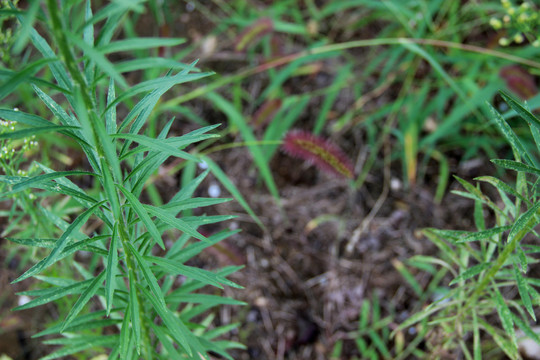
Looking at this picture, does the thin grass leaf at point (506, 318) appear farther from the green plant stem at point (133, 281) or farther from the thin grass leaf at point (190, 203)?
the green plant stem at point (133, 281)

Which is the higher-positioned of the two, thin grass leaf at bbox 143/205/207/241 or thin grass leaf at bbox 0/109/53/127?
thin grass leaf at bbox 0/109/53/127

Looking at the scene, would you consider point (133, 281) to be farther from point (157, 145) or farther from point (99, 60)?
point (99, 60)

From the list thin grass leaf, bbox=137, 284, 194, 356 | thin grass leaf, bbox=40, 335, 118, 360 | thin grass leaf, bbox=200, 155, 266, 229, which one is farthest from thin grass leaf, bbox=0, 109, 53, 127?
thin grass leaf, bbox=200, 155, 266, 229

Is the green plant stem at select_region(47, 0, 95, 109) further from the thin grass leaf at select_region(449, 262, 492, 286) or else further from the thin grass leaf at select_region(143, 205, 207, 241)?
the thin grass leaf at select_region(449, 262, 492, 286)

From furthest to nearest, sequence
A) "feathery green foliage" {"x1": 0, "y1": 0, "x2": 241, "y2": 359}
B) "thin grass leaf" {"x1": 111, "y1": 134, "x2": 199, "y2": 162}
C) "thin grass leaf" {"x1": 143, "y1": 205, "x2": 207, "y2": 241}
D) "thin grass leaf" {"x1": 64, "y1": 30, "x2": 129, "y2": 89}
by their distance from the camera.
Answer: "thin grass leaf" {"x1": 143, "y1": 205, "x2": 207, "y2": 241}, "thin grass leaf" {"x1": 111, "y1": 134, "x2": 199, "y2": 162}, "feathery green foliage" {"x1": 0, "y1": 0, "x2": 241, "y2": 359}, "thin grass leaf" {"x1": 64, "y1": 30, "x2": 129, "y2": 89}

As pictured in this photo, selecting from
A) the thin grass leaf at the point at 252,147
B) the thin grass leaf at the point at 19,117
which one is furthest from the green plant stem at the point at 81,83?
the thin grass leaf at the point at 252,147

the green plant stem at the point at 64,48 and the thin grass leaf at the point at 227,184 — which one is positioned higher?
the green plant stem at the point at 64,48

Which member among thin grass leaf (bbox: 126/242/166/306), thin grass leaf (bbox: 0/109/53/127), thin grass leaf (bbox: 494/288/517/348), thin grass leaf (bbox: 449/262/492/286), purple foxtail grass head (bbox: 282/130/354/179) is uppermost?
thin grass leaf (bbox: 0/109/53/127)

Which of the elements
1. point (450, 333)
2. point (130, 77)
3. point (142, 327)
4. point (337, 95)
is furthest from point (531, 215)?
point (130, 77)

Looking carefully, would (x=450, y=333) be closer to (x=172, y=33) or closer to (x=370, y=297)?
(x=370, y=297)

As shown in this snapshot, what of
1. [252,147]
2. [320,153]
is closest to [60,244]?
[320,153]

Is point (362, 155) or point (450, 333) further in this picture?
point (362, 155)
